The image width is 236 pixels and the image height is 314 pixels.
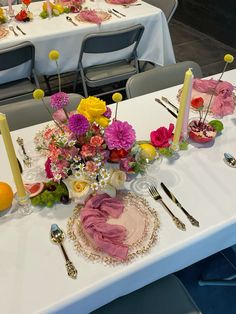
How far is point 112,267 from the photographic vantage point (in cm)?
73

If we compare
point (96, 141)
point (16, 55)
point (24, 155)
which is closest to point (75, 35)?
point (16, 55)

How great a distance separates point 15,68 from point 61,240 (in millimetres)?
1483

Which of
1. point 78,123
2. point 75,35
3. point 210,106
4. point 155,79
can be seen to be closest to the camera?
point 78,123

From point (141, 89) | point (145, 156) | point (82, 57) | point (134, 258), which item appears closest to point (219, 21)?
point (82, 57)

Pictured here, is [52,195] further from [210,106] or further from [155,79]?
[155,79]

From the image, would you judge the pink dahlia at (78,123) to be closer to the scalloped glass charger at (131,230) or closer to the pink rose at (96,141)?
the pink rose at (96,141)

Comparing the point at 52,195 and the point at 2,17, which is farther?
the point at 2,17

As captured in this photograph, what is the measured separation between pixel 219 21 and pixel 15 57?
2.70m

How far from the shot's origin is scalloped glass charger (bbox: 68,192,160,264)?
76 centimetres

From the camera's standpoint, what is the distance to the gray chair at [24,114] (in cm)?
127

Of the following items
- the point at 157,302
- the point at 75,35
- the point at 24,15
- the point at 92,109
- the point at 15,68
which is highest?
the point at 92,109

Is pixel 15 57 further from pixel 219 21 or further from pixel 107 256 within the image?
pixel 219 21

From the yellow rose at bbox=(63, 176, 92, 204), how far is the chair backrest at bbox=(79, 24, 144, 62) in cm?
131

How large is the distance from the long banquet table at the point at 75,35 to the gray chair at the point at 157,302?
160 centimetres
